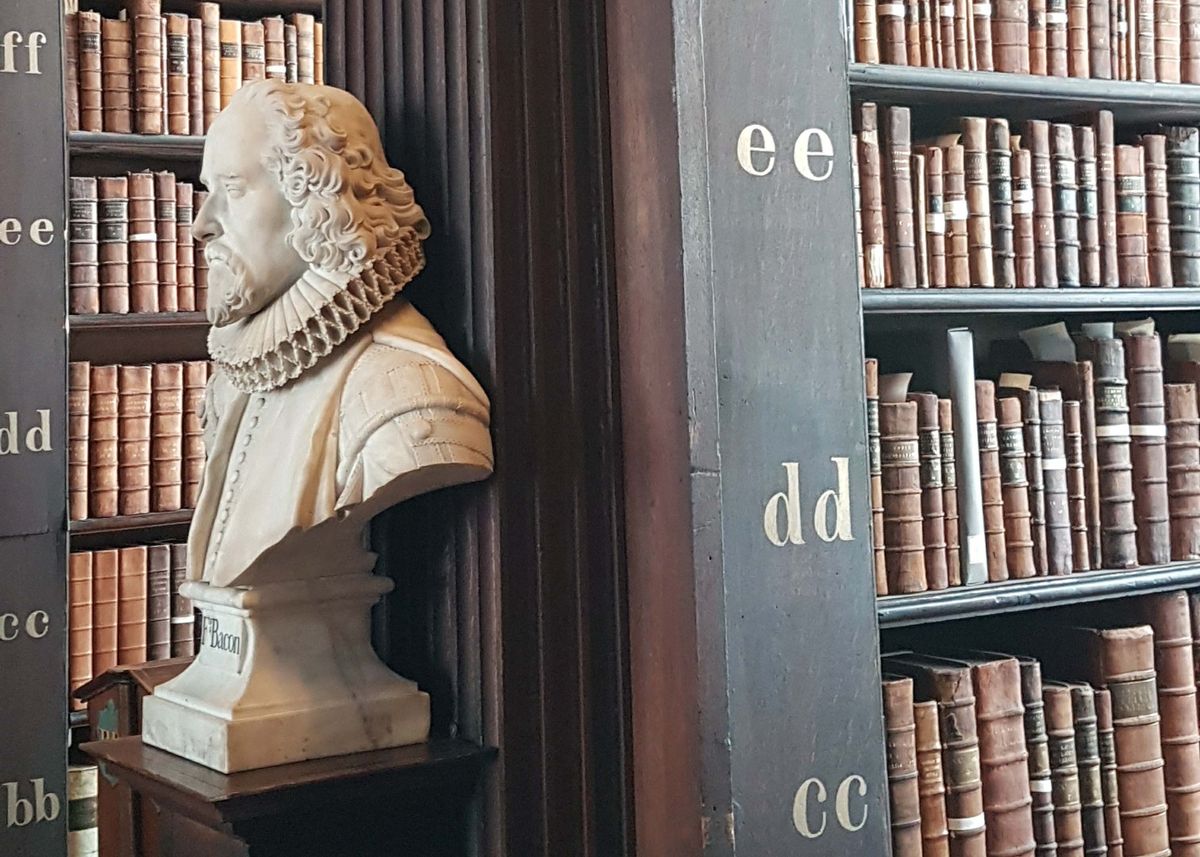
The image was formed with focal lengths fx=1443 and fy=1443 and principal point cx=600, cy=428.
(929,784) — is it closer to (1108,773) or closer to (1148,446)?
(1108,773)

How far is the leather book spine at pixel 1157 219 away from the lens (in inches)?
75.7

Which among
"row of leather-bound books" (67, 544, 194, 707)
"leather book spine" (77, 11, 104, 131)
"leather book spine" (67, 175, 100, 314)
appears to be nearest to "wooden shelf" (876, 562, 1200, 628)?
"row of leather-bound books" (67, 544, 194, 707)

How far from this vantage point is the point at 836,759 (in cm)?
148

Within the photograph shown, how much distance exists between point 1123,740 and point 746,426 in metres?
0.78

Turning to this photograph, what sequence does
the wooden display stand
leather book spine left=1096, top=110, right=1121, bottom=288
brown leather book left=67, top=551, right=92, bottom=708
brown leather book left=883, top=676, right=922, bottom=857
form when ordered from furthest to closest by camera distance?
brown leather book left=67, top=551, right=92, bottom=708 → leather book spine left=1096, top=110, right=1121, bottom=288 → brown leather book left=883, top=676, right=922, bottom=857 → the wooden display stand

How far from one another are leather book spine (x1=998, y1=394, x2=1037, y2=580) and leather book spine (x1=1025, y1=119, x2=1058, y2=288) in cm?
17

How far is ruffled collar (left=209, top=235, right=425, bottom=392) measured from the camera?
1.45 m

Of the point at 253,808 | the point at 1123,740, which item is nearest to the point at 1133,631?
the point at 1123,740

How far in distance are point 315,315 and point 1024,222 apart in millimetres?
927

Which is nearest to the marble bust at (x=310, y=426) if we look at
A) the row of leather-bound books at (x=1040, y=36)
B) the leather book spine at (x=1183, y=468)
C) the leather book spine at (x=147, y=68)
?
the row of leather-bound books at (x=1040, y=36)

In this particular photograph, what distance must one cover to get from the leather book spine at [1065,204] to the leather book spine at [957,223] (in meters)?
0.12

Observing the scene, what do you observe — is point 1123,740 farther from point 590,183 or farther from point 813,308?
point 590,183

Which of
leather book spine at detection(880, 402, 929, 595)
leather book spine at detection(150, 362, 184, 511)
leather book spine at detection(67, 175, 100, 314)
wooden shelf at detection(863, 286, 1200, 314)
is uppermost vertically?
leather book spine at detection(67, 175, 100, 314)

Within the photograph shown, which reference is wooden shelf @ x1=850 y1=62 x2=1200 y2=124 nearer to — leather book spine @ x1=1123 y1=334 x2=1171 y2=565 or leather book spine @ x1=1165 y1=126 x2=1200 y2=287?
leather book spine @ x1=1165 y1=126 x2=1200 y2=287
